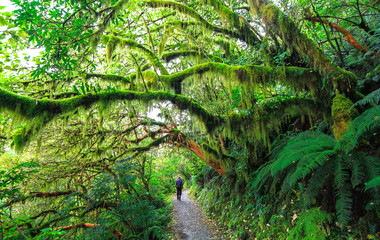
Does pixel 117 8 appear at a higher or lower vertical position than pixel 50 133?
higher

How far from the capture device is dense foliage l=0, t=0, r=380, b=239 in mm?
2482

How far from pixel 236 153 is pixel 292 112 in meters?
2.61

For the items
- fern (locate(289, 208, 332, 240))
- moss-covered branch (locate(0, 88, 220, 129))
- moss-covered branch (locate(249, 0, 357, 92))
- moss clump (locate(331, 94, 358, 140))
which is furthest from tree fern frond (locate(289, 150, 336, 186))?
moss-covered branch (locate(0, 88, 220, 129))

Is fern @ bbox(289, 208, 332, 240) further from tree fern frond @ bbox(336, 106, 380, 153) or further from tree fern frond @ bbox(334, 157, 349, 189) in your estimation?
tree fern frond @ bbox(336, 106, 380, 153)

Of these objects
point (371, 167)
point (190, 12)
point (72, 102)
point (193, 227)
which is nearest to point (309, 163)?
point (371, 167)

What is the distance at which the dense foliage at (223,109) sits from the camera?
2482 millimetres

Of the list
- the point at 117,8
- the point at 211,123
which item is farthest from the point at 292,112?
the point at 117,8

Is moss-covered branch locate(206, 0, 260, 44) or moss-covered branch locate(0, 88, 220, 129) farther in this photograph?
moss-covered branch locate(206, 0, 260, 44)

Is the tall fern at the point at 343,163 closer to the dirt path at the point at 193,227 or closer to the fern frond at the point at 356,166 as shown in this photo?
the fern frond at the point at 356,166

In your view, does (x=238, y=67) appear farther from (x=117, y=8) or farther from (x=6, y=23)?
(x=6, y=23)

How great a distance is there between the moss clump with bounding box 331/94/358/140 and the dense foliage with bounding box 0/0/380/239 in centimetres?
2

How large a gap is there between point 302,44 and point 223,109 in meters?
2.29

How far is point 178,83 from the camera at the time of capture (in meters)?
4.14

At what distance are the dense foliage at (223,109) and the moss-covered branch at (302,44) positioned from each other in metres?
0.02
